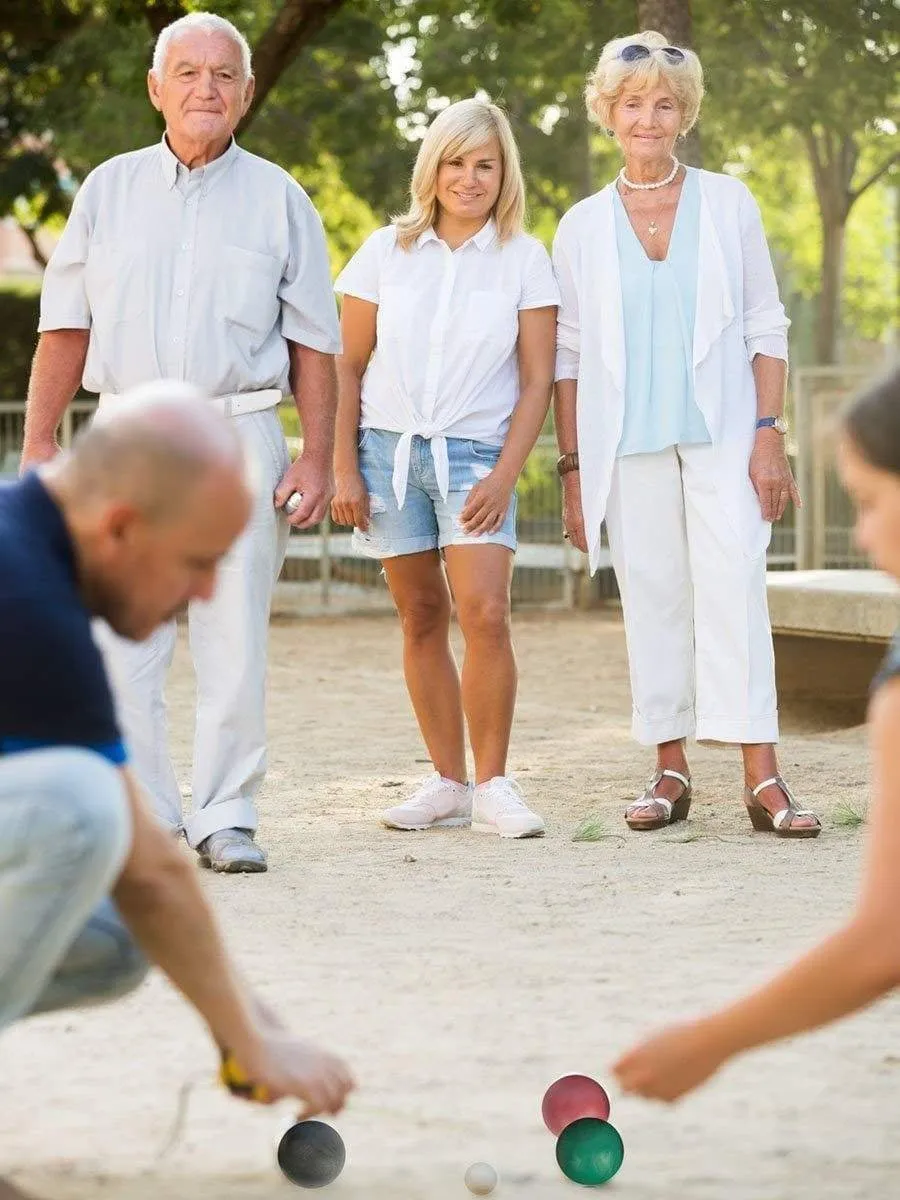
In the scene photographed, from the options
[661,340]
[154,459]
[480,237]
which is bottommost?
[661,340]

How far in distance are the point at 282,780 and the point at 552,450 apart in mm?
8548

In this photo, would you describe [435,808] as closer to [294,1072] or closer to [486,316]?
[486,316]

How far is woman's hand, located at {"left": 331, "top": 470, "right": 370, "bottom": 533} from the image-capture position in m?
6.20

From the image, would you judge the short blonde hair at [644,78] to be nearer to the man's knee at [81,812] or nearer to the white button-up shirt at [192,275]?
the white button-up shirt at [192,275]

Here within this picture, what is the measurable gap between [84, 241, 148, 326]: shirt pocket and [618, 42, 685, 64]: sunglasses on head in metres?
1.64

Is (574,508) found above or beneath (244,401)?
beneath

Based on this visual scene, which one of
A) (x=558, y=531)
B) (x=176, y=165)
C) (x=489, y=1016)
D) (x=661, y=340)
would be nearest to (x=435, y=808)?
(x=661, y=340)

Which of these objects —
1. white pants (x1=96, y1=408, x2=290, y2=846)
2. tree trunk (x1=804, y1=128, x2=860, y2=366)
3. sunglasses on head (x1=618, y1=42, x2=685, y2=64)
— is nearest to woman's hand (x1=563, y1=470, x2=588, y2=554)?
white pants (x1=96, y1=408, x2=290, y2=846)

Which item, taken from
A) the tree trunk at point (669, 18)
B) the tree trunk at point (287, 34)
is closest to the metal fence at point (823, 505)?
the tree trunk at point (669, 18)

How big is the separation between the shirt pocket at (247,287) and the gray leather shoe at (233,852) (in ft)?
4.65

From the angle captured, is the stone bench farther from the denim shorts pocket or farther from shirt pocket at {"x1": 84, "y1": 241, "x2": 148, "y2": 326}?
shirt pocket at {"x1": 84, "y1": 241, "x2": 148, "y2": 326}

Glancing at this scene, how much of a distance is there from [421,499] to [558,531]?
9692mm

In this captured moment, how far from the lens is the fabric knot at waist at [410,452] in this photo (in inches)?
241

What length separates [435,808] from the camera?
6414 millimetres
